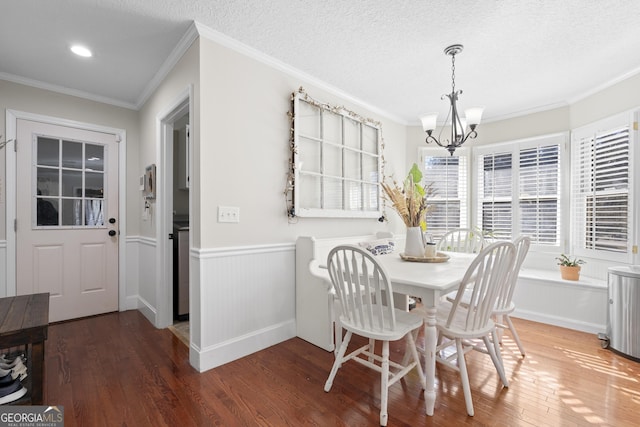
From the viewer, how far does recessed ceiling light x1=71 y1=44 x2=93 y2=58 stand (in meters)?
2.32

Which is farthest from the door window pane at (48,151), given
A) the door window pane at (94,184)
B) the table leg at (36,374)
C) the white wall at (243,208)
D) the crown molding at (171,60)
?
the table leg at (36,374)

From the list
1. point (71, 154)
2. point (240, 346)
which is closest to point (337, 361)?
point (240, 346)

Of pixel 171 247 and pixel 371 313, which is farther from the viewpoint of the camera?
pixel 171 247

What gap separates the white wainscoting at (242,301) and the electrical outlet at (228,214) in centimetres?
23

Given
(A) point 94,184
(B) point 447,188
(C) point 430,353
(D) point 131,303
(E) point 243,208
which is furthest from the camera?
(B) point 447,188

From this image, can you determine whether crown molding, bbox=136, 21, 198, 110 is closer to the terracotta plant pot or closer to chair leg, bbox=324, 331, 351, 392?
chair leg, bbox=324, 331, 351, 392

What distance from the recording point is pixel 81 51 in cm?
237

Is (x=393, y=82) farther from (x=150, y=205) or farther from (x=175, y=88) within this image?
(x=150, y=205)

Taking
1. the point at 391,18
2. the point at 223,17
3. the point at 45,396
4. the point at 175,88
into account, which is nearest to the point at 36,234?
the point at 45,396

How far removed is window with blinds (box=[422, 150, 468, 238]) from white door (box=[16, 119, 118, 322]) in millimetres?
4133

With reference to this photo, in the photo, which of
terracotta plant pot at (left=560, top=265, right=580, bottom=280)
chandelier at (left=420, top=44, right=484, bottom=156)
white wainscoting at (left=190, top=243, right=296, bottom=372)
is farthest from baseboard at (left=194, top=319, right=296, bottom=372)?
terracotta plant pot at (left=560, top=265, right=580, bottom=280)

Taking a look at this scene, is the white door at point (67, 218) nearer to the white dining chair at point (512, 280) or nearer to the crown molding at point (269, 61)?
the crown molding at point (269, 61)

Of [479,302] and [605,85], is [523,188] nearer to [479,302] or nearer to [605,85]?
[605,85]

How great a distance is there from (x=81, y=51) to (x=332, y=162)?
2350 millimetres
